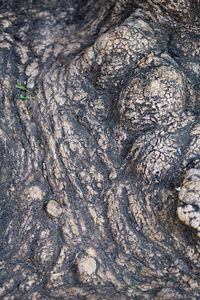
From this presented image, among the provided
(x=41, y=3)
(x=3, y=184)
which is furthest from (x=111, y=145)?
(x=41, y=3)

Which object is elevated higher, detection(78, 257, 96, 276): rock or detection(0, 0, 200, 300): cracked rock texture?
detection(0, 0, 200, 300): cracked rock texture

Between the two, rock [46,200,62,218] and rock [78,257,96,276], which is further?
rock [46,200,62,218]

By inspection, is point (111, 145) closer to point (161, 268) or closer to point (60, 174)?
point (60, 174)

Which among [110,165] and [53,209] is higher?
[110,165]

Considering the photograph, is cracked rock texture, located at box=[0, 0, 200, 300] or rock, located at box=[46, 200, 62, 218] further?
rock, located at box=[46, 200, 62, 218]

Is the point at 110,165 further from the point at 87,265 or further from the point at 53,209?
the point at 87,265

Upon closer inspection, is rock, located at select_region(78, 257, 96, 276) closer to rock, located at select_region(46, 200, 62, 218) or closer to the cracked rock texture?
the cracked rock texture

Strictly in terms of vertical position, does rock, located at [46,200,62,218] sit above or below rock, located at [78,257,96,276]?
above

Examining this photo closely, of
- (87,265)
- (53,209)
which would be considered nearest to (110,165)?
(53,209)

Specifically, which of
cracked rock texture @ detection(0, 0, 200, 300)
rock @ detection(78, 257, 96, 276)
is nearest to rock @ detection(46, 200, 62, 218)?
cracked rock texture @ detection(0, 0, 200, 300)
